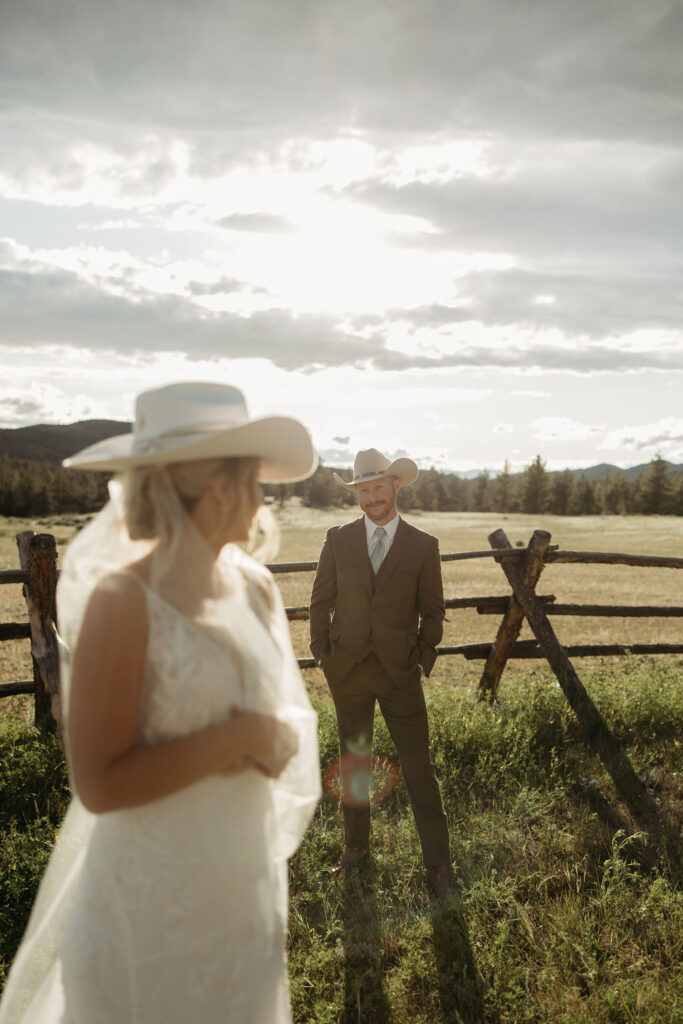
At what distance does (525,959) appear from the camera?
3150mm

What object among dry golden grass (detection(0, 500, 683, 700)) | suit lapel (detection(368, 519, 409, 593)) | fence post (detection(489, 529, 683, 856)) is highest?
suit lapel (detection(368, 519, 409, 593))

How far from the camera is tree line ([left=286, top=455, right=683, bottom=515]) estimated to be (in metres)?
71.6

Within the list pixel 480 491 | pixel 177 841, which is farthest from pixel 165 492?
pixel 480 491

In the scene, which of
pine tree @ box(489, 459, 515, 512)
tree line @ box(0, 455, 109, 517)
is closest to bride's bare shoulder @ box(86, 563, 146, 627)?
tree line @ box(0, 455, 109, 517)

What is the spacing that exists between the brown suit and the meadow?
1.10ft

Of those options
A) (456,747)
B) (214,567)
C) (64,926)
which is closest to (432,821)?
(456,747)

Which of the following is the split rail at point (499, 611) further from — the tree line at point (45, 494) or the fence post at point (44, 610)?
the tree line at point (45, 494)

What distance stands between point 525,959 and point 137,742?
2614 mm

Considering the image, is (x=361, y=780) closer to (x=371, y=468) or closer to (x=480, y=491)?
(x=371, y=468)

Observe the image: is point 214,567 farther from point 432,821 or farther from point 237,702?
point 432,821

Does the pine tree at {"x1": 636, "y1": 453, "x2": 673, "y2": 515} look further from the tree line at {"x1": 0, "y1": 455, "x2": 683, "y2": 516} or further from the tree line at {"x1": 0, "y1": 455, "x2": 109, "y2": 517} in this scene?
the tree line at {"x1": 0, "y1": 455, "x2": 109, "y2": 517}

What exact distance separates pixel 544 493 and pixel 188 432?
82.8m

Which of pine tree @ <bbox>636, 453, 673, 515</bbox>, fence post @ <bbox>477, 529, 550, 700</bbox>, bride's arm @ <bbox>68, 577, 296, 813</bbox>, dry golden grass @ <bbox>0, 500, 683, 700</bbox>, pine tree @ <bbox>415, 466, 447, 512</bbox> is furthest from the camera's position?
pine tree @ <bbox>415, 466, 447, 512</bbox>

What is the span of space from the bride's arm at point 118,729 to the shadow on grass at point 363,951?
6.59 ft
